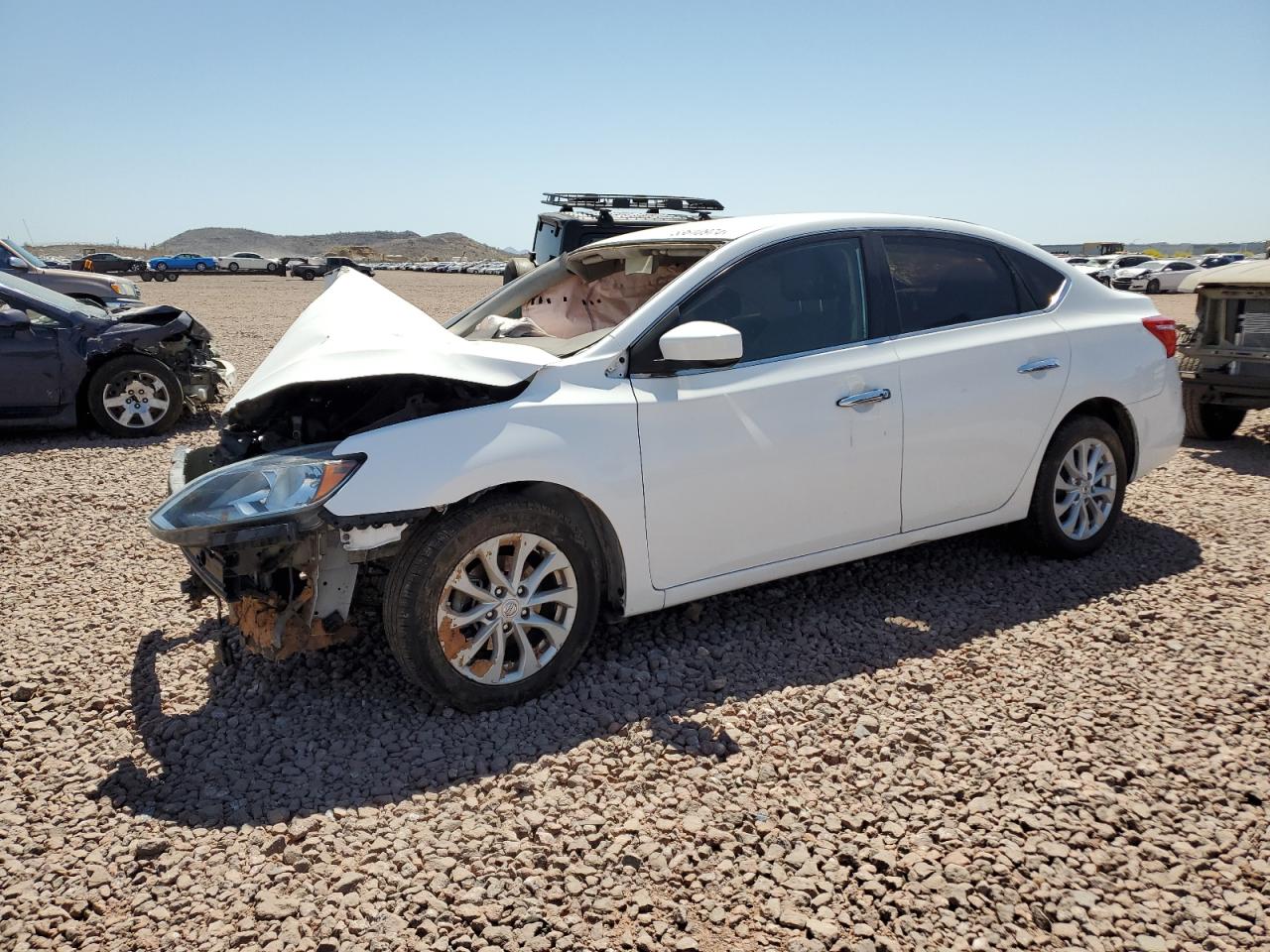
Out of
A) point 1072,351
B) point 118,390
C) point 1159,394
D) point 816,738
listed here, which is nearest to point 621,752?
point 816,738

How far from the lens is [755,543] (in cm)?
388

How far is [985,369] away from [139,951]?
155 inches

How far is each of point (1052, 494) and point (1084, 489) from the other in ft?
0.90

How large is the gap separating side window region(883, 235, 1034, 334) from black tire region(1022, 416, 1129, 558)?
684mm

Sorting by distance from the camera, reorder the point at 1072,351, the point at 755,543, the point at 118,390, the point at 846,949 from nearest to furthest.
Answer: the point at 846,949 < the point at 755,543 < the point at 1072,351 < the point at 118,390

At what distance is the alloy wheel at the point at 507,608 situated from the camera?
3377mm

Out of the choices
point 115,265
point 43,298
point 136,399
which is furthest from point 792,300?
point 115,265

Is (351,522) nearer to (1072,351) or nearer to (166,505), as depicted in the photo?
(166,505)

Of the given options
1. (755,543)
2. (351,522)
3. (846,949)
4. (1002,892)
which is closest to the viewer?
(846,949)

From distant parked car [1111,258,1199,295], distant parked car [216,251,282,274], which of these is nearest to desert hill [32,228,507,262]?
distant parked car [216,251,282,274]

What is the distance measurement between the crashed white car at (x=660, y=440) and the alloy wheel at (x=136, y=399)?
5023 mm

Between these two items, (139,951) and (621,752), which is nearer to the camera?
(139,951)

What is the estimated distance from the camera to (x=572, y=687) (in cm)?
370

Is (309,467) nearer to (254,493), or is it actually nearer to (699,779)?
(254,493)
